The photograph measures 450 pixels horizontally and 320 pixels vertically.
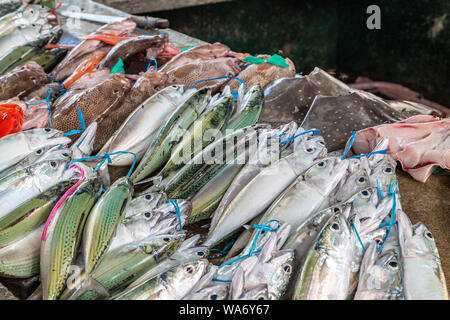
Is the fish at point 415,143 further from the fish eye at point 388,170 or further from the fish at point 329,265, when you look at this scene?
the fish at point 329,265

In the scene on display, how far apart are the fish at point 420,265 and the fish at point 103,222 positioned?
4.47ft

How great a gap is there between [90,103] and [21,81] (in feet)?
3.03

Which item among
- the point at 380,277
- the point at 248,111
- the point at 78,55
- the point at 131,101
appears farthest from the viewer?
the point at 78,55

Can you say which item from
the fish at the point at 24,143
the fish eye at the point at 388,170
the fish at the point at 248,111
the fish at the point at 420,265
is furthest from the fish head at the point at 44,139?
the fish at the point at 420,265

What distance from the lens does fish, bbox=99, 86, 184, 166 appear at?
9.52 feet

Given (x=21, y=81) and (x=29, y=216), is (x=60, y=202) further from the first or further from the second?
(x=21, y=81)

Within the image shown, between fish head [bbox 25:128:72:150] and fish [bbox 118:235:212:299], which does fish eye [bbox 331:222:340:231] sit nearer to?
fish [bbox 118:235:212:299]

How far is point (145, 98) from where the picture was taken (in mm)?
3367

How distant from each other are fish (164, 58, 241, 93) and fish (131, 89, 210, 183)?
56cm

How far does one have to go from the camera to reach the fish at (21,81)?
3601 millimetres

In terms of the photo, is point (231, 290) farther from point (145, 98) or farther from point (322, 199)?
point (145, 98)

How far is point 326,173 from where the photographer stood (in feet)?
7.53

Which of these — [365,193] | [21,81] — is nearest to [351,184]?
[365,193]
